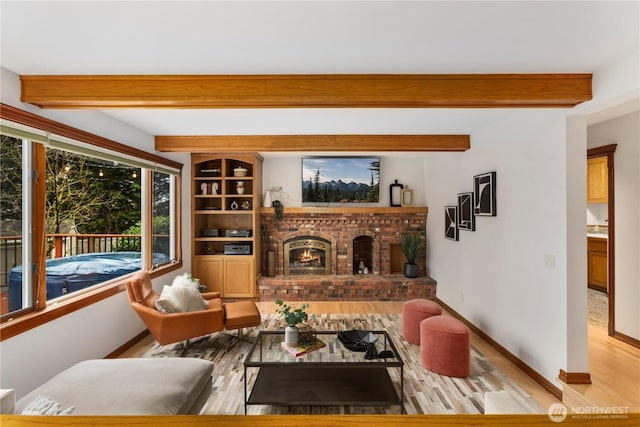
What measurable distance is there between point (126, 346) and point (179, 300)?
877 millimetres

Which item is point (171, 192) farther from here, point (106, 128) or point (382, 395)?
point (382, 395)

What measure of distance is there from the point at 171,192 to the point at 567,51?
4776mm

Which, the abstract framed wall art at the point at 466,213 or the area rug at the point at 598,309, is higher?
the abstract framed wall art at the point at 466,213

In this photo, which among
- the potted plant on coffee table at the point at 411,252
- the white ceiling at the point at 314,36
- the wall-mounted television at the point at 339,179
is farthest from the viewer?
the wall-mounted television at the point at 339,179

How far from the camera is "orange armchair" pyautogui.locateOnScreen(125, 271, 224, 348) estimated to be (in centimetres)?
303

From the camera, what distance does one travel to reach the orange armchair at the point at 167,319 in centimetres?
303

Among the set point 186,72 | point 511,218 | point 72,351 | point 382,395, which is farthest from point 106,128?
point 511,218

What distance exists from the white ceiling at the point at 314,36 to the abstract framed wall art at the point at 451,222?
8.43ft

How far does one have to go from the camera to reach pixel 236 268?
5172mm

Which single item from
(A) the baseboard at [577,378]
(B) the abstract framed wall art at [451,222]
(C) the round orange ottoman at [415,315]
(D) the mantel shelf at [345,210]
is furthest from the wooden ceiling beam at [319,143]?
(A) the baseboard at [577,378]

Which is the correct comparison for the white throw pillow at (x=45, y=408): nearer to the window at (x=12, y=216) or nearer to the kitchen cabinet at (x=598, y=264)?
the window at (x=12, y=216)

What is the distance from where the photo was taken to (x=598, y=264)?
4.68 m

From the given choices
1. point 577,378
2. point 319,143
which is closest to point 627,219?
point 577,378

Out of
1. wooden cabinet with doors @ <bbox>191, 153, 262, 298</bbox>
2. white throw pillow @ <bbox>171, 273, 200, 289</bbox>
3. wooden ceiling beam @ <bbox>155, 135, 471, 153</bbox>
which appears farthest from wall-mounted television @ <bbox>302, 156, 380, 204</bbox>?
white throw pillow @ <bbox>171, 273, 200, 289</bbox>
